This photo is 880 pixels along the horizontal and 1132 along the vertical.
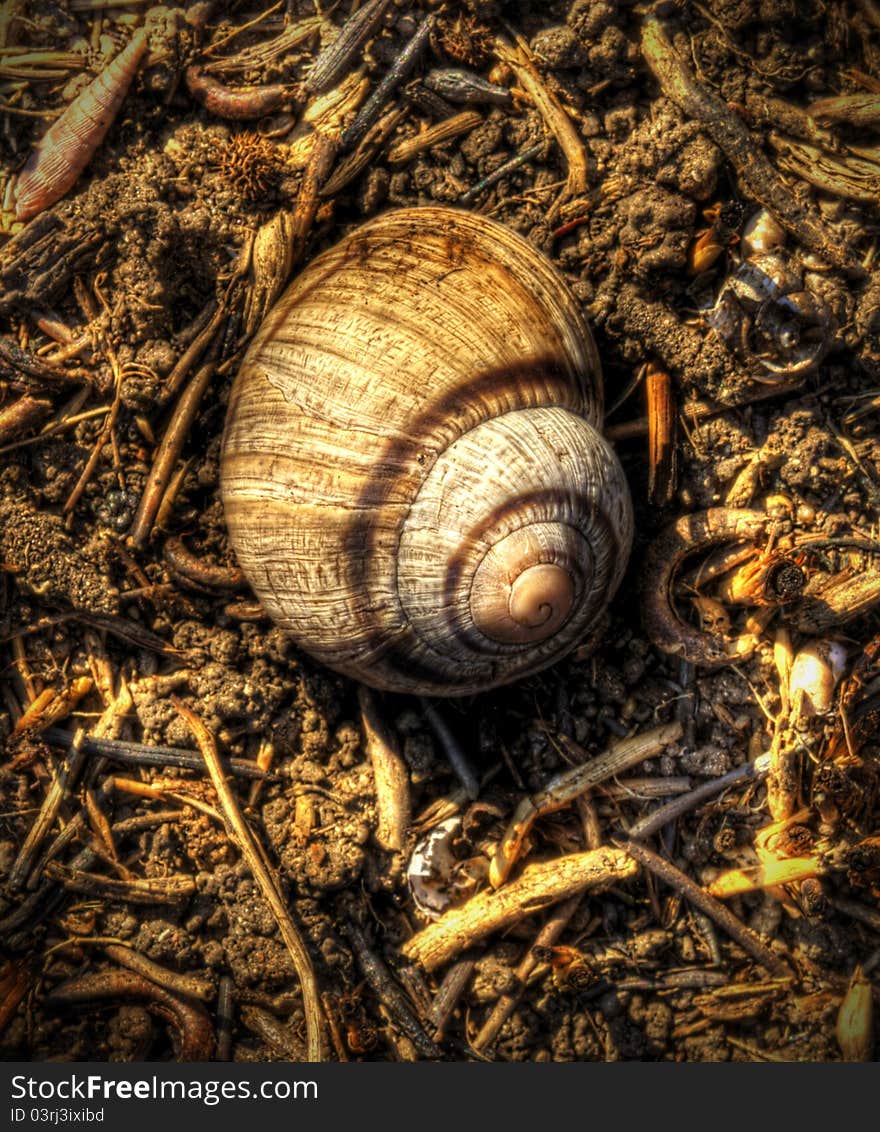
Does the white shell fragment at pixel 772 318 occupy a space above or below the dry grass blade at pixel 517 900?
above

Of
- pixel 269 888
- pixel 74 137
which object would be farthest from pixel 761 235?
pixel 269 888

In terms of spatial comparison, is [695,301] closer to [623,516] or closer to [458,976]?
[623,516]

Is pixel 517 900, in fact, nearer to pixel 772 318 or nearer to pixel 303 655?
pixel 303 655

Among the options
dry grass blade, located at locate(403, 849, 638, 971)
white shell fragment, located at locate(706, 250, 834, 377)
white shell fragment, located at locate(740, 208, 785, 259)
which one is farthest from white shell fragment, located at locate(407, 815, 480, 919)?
white shell fragment, located at locate(740, 208, 785, 259)

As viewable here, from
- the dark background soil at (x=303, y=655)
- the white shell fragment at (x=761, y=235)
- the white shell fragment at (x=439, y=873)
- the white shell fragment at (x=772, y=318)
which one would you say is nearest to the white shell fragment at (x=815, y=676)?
the dark background soil at (x=303, y=655)

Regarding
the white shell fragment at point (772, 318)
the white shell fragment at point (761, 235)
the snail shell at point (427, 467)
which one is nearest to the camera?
the snail shell at point (427, 467)

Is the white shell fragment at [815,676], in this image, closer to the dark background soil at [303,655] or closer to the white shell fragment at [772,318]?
the dark background soil at [303,655]

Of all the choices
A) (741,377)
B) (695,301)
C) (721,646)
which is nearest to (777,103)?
(695,301)
